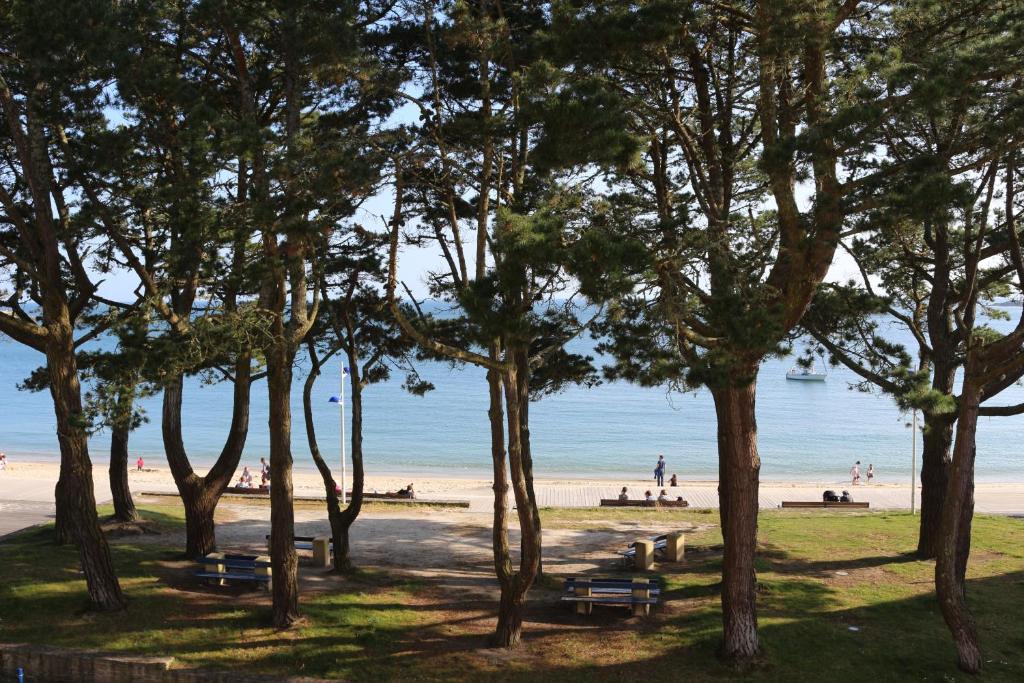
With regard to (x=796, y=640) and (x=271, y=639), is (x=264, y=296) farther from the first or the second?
(x=796, y=640)

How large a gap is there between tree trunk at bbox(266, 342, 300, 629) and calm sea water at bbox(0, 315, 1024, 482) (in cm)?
2228

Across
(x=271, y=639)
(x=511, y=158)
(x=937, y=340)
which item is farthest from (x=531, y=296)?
(x=937, y=340)

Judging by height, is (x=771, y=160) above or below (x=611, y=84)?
below

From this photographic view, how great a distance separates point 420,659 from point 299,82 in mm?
7322

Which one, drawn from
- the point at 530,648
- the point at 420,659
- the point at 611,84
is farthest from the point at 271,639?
the point at 611,84

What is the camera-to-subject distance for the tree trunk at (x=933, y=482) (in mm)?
15914

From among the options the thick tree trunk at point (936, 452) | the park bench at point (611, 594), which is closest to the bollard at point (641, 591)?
the park bench at point (611, 594)

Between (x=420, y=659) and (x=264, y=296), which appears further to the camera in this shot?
(x=264, y=296)

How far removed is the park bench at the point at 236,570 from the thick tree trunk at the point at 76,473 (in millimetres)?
1551

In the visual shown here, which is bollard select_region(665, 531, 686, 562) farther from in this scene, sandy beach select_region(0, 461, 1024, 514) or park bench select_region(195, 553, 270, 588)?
sandy beach select_region(0, 461, 1024, 514)

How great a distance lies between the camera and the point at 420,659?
36.3ft

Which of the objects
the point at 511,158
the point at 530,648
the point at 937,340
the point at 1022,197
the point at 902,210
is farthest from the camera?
the point at 937,340

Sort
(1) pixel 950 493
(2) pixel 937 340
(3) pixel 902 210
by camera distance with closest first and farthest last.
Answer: (3) pixel 902 210, (1) pixel 950 493, (2) pixel 937 340

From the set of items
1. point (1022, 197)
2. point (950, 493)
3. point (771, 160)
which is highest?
point (1022, 197)
